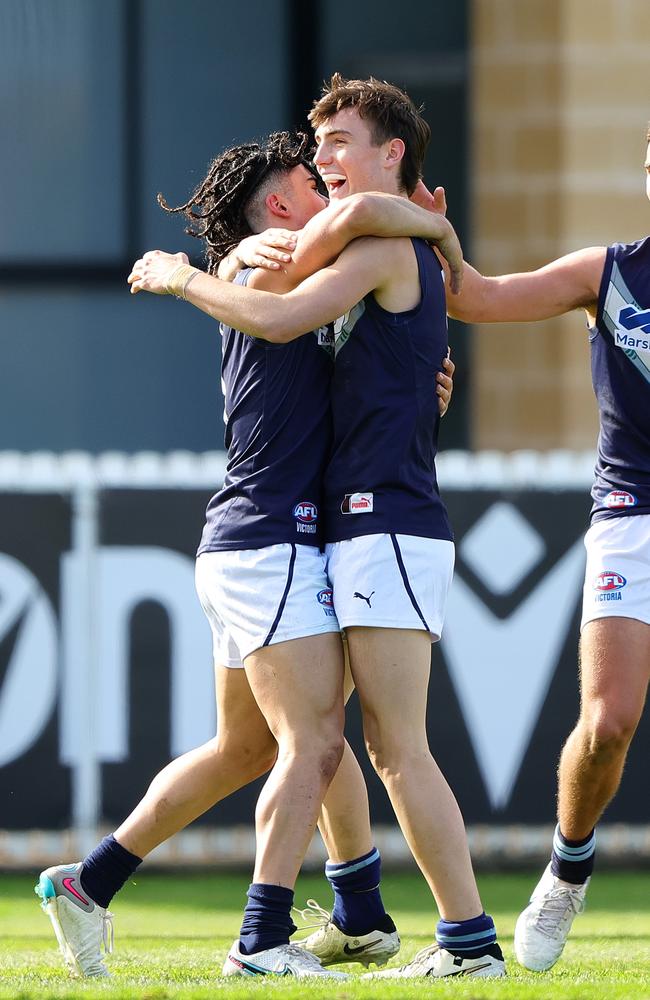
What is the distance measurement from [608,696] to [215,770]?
1.05 m

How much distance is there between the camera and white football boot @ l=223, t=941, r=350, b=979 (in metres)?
3.63

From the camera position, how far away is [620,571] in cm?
423

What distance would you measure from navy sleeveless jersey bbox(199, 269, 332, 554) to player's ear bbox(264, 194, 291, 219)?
0.27 meters

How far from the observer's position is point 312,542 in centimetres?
384

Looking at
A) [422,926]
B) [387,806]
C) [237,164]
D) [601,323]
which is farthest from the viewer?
[387,806]

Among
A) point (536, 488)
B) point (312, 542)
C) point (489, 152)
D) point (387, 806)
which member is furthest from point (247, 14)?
point (312, 542)

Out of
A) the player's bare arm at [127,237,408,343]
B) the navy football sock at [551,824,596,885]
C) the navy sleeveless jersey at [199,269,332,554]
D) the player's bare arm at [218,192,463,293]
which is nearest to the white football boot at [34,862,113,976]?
the navy sleeveless jersey at [199,269,332,554]

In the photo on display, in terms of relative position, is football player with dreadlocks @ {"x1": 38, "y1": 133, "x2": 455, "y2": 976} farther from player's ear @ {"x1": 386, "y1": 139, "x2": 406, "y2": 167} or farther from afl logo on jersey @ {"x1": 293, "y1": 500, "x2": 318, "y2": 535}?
player's ear @ {"x1": 386, "y1": 139, "x2": 406, "y2": 167}

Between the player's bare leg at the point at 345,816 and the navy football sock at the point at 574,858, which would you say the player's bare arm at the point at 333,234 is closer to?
the player's bare leg at the point at 345,816

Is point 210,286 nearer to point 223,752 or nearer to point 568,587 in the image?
point 223,752

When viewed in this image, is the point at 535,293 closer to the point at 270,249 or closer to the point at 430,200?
the point at 430,200

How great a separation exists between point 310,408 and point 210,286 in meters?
0.38

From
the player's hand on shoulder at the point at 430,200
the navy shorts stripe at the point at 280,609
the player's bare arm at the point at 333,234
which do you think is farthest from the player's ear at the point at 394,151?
the navy shorts stripe at the point at 280,609

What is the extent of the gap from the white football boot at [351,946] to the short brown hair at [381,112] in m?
1.93
